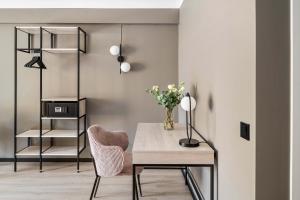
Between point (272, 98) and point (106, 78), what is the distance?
3.24 meters

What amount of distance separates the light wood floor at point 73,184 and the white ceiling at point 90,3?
2.47 metres

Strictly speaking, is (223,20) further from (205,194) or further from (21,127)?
(21,127)

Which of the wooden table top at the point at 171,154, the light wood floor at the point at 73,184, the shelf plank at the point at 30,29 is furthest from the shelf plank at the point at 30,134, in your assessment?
the wooden table top at the point at 171,154

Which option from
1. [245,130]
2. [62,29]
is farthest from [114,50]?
[245,130]

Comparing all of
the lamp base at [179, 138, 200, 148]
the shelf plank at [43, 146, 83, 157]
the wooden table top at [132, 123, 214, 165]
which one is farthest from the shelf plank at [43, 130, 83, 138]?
the lamp base at [179, 138, 200, 148]

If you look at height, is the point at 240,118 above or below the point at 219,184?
above

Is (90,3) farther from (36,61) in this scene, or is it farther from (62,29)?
(36,61)

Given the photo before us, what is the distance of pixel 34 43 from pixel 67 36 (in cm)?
53

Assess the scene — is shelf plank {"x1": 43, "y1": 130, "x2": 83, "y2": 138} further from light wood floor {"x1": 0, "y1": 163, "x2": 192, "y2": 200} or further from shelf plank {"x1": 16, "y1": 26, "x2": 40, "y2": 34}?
shelf plank {"x1": 16, "y1": 26, "x2": 40, "y2": 34}

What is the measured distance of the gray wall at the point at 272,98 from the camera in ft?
4.63

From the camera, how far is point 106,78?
4.36 m

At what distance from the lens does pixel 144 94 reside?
4.38 meters

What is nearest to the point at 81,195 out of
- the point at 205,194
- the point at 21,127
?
the point at 205,194

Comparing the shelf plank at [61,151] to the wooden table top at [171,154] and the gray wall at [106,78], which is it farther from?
the wooden table top at [171,154]
